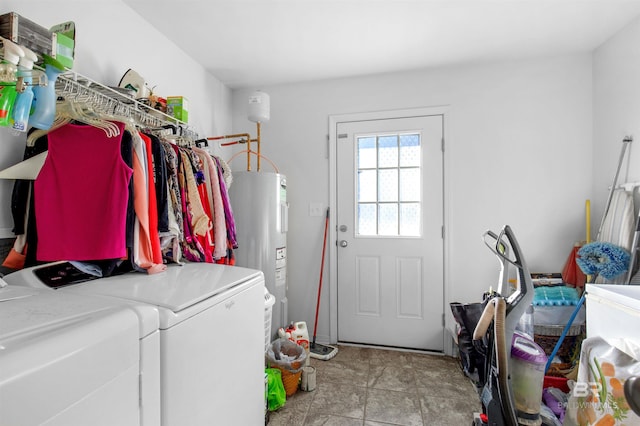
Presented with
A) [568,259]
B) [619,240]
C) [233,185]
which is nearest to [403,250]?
[568,259]

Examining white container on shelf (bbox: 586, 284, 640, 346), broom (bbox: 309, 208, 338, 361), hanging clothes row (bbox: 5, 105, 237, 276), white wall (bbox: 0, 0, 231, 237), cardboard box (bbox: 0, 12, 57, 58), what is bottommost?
broom (bbox: 309, 208, 338, 361)

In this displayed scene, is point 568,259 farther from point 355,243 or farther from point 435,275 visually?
point 355,243

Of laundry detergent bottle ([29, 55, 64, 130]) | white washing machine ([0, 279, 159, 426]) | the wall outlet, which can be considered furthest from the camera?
the wall outlet

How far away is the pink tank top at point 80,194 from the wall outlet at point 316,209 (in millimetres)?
1703

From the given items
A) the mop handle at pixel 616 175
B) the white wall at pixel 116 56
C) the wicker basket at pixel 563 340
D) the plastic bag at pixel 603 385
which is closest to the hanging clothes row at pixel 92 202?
the white wall at pixel 116 56

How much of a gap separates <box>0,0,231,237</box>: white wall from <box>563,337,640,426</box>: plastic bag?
7.63 ft

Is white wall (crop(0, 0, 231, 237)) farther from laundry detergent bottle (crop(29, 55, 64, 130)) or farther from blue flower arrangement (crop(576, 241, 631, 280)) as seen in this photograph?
blue flower arrangement (crop(576, 241, 631, 280))

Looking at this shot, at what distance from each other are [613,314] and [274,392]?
1.63 metres

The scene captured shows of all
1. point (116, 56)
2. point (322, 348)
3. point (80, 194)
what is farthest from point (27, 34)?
point (322, 348)

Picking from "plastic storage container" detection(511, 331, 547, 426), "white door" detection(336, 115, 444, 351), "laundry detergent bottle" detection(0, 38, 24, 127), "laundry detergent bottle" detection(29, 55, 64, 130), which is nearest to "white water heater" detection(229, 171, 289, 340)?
"white door" detection(336, 115, 444, 351)

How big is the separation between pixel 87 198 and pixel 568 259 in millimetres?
3058

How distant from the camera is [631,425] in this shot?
2.87ft

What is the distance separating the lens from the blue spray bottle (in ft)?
3.13

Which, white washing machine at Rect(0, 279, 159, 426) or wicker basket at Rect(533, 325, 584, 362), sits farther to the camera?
wicker basket at Rect(533, 325, 584, 362)
